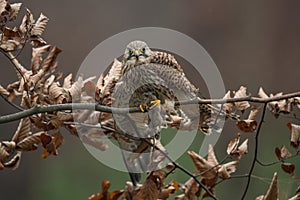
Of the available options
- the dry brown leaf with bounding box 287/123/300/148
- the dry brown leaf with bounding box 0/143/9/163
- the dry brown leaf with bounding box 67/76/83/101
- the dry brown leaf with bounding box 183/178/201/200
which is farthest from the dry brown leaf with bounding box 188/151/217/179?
the dry brown leaf with bounding box 0/143/9/163

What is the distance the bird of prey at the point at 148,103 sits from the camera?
1617 mm

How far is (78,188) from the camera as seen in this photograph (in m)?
3.81

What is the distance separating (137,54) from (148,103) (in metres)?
0.19

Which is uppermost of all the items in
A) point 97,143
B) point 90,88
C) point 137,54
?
point 137,54

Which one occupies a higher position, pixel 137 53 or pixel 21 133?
pixel 137 53

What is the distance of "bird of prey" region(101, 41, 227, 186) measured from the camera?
5.31ft

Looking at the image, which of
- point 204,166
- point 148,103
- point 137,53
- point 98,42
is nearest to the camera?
point 204,166

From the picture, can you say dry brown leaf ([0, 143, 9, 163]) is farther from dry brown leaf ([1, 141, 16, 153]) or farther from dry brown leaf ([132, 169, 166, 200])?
dry brown leaf ([132, 169, 166, 200])

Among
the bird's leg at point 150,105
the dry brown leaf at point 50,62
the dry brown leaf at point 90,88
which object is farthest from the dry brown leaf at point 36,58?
the bird's leg at point 150,105

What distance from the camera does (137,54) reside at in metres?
1.83

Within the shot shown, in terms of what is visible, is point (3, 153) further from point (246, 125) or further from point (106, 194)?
point (246, 125)

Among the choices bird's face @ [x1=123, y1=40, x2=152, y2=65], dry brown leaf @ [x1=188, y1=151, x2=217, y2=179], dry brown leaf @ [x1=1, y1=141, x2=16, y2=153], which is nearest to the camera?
dry brown leaf @ [x1=1, y1=141, x2=16, y2=153]

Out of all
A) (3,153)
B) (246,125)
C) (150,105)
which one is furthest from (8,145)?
(246,125)

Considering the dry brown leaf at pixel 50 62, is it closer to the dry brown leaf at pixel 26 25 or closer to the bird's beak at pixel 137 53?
the dry brown leaf at pixel 26 25
